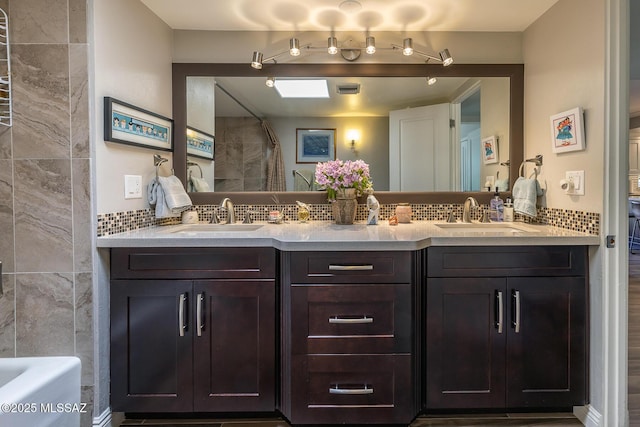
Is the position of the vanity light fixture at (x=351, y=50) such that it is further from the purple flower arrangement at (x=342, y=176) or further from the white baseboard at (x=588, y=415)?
the white baseboard at (x=588, y=415)

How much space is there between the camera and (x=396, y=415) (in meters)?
1.58

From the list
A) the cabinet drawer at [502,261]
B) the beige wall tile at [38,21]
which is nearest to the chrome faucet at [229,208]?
the beige wall tile at [38,21]

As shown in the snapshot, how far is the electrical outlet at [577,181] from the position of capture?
173 centimetres

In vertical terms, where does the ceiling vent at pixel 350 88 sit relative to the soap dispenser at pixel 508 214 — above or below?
above

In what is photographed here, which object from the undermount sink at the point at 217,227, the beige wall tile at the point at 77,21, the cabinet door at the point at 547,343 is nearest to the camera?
the beige wall tile at the point at 77,21

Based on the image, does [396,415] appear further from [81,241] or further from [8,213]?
[8,213]

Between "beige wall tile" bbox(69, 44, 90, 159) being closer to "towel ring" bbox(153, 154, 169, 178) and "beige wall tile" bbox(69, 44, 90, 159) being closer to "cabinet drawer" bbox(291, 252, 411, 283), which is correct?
"towel ring" bbox(153, 154, 169, 178)

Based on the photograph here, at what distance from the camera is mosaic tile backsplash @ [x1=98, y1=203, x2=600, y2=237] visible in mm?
1676

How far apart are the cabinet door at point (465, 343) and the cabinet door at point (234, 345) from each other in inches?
29.4

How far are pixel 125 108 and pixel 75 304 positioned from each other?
948mm

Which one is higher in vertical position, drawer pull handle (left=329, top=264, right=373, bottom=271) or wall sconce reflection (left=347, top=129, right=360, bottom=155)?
wall sconce reflection (left=347, top=129, right=360, bottom=155)

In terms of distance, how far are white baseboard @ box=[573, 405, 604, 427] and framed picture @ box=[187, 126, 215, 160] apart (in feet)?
8.08

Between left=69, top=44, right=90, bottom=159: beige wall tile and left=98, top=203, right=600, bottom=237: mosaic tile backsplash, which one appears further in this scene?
left=98, top=203, right=600, bottom=237: mosaic tile backsplash

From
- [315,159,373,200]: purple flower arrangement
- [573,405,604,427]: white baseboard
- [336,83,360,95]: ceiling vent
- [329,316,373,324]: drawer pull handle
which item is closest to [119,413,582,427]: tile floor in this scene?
[573,405,604,427]: white baseboard
